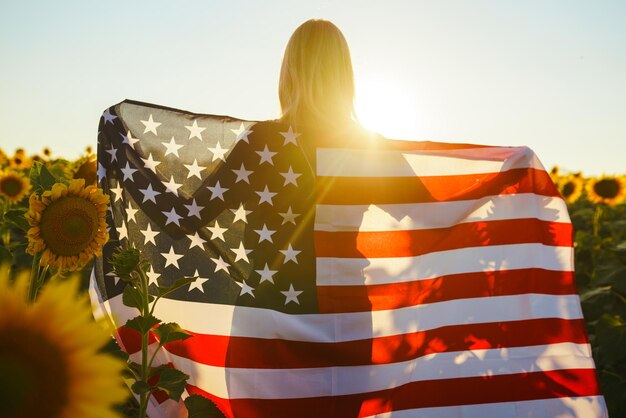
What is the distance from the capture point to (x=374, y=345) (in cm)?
297

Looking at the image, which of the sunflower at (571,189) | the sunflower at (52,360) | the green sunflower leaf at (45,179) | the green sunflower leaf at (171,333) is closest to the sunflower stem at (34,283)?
the green sunflower leaf at (45,179)

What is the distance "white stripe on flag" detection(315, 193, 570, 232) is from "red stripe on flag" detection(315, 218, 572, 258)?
1.1 inches

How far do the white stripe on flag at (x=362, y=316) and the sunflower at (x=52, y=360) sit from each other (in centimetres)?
235

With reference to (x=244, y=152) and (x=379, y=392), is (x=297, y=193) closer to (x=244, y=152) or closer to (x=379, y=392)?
(x=244, y=152)

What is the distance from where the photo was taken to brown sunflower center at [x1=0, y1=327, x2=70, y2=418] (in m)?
0.52

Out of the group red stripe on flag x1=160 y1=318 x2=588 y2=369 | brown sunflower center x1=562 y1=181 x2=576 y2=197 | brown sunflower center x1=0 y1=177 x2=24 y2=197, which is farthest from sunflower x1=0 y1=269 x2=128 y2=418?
brown sunflower center x1=562 y1=181 x2=576 y2=197

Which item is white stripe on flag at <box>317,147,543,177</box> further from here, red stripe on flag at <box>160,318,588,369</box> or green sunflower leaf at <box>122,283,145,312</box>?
green sunflower leaf at <box>122,283,145,312</box>

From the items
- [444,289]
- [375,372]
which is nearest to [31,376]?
[375,372]

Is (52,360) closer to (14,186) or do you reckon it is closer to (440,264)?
(440,264)

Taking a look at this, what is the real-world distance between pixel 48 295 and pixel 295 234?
2475mm

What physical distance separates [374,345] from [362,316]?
15cm

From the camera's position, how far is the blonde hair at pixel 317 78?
3383 mm

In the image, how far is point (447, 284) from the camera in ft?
9.91

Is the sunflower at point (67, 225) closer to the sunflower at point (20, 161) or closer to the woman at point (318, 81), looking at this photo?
the woman at point (318, 81)
